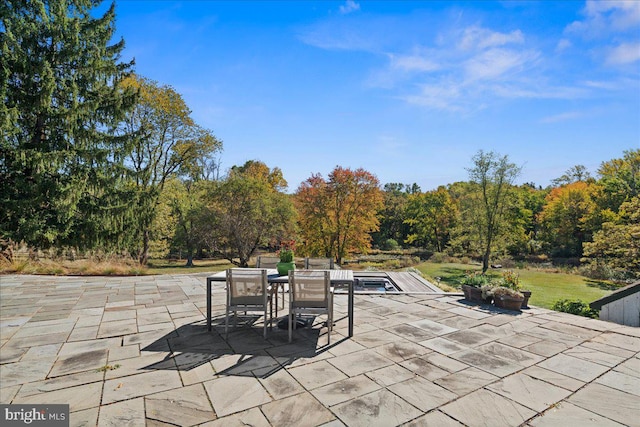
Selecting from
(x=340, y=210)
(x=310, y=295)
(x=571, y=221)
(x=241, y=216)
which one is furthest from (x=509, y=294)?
(x=571, y=221)

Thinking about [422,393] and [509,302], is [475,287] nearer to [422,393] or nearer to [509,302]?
[509,302]

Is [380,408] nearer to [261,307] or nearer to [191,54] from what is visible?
[261,307]

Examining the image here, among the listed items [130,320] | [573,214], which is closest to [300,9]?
[130,320]

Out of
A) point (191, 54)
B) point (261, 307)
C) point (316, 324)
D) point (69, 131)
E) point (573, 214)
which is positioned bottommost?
point (316, 324)

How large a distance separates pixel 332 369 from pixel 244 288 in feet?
4.82

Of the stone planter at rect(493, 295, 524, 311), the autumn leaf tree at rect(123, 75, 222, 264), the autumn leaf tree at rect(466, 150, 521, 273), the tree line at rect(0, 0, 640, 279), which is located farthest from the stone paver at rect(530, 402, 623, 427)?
the autumn leaf tree at rect(466, 150, 521, 273)

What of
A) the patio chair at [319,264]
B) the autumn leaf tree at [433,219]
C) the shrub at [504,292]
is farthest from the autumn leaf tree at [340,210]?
the autumn leaf tree at [433,219]

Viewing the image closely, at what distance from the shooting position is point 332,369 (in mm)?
2912

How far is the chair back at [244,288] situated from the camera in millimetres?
3723

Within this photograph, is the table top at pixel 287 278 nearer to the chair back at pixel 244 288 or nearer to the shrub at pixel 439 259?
the chair back at pixel 244 288

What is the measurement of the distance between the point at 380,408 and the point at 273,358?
1.28 m

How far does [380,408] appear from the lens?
2.27 m

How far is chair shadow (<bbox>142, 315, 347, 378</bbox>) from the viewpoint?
296 cm

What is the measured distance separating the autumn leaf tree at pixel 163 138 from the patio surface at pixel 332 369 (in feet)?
35.0
